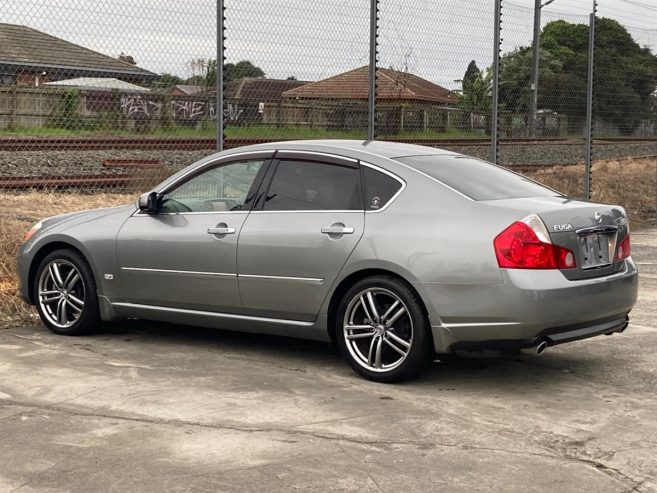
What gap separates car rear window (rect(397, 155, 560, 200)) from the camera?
6.11m

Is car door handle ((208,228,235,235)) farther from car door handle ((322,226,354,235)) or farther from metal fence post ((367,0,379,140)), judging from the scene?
metal fence post ((367,0,379,140))

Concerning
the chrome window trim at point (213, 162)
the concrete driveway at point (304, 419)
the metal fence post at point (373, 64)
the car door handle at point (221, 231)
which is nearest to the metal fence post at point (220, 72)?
the metal fence post at point (373, 64)

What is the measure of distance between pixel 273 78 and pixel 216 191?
3.56 meters

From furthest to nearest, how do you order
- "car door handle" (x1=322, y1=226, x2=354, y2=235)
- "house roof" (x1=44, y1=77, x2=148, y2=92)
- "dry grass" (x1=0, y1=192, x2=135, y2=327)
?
"house roof" (x1=44, y1=77, x2=148, y2=92)
"dry grass" (x1=0, y1=192, x2=135, y2=327)
"car door handle" (x1=322, y1=226, x2=354, y2=235)

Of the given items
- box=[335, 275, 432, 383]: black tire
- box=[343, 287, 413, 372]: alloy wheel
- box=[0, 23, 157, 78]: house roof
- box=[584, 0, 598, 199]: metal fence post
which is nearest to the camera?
box=[335, 275, 432, 383]: black tire

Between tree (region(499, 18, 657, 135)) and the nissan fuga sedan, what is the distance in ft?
24.3

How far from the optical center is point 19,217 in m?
11.8

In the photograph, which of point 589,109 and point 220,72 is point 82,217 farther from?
point 589,109

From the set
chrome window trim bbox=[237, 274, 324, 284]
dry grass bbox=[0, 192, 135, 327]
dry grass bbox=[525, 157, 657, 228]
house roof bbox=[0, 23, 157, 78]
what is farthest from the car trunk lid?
dry grass bbox=[525, 157, 657, 228]

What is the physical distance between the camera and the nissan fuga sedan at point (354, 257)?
18.5 ft

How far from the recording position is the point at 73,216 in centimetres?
746

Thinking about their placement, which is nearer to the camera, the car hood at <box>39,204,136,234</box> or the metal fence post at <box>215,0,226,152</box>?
the car hood at <box>39,204,136,234</box>

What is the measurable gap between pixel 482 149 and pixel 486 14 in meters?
1.86

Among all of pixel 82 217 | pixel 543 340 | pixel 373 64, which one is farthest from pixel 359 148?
pixel 373 64
